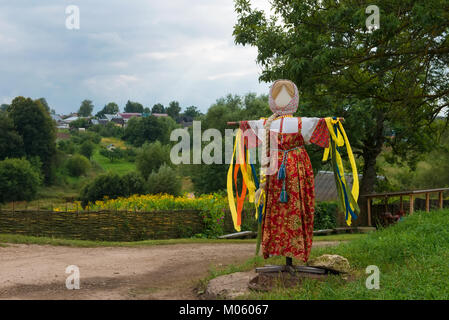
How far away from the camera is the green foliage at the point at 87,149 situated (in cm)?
5700

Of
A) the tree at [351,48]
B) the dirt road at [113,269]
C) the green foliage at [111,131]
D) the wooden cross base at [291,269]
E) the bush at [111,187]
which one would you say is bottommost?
the bush at [111,187]

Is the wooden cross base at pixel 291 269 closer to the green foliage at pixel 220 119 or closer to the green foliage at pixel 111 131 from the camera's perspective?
the green foliage at pixel 220 119

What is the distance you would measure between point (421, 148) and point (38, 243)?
57.9 ft

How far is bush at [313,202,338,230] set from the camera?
59.0ft

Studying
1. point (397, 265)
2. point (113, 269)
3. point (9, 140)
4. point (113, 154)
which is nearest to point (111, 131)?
point (113, 154)

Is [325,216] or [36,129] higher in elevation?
[36,129]

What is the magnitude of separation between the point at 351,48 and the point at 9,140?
43.6 metres

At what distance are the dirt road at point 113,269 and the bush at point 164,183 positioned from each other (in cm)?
2914

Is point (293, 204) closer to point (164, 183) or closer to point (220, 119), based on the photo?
point (164, 183)

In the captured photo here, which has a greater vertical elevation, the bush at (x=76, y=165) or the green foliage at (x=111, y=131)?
the green foliage at (x=111, y=131)

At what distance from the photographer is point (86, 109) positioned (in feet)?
299

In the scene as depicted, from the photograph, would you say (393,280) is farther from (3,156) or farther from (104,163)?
(104,163)

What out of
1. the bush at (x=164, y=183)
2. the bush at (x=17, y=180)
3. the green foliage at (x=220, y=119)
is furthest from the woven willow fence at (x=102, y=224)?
the bush at (x=17, y=180)
